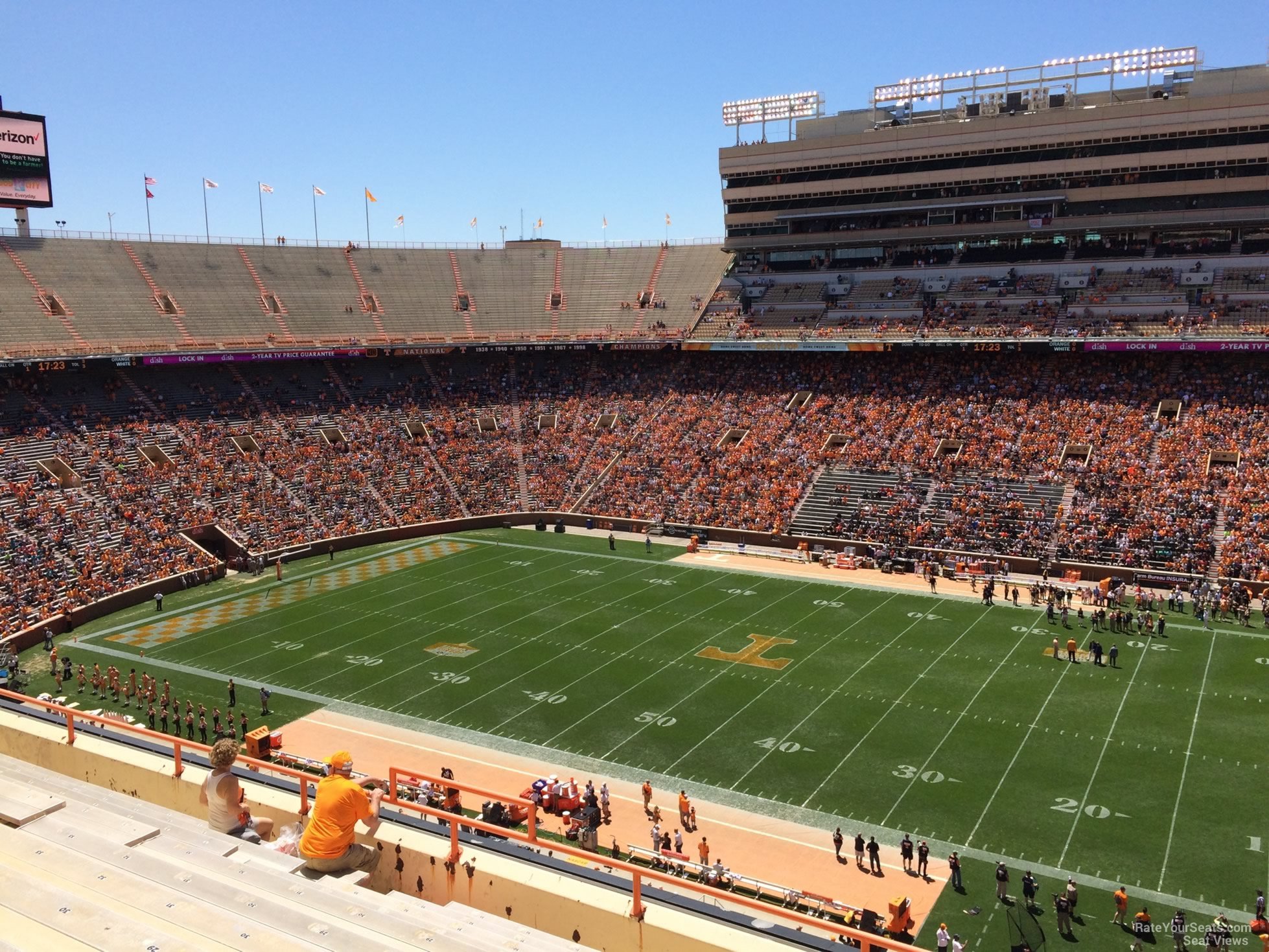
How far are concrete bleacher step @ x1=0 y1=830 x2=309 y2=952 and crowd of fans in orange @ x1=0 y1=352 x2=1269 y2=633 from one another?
33639 mm

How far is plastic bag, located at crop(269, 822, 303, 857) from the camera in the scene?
27.3 ft

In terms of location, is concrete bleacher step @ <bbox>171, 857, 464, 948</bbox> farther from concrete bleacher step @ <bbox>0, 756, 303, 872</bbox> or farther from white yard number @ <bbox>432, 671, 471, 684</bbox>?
white yard number @ <bbox>432, 671, 471, 684</bbox>

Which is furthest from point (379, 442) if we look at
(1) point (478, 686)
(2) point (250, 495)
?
(1) point (478, 686)

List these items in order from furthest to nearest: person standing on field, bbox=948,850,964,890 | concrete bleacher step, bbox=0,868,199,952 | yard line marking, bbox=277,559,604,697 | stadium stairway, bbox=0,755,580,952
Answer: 1. yard line marking, bbox=277,559,604,697
2. person standing on field, bbox=948,850,964,890
3. stadium stairway, bbox=0,755,580,952
4. concrete bleacher step, bbox=0,868,199,952

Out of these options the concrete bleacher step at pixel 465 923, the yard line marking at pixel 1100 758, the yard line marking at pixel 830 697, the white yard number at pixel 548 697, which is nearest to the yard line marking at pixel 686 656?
the white yard number at pixel 548 697

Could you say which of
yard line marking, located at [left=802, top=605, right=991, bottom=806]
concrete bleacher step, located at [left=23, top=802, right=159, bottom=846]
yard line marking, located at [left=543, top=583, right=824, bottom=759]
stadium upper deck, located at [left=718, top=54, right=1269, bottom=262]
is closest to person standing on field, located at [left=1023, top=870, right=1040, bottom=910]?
yard line marking, located at [left=802, top=605, right=991, bottom=806]

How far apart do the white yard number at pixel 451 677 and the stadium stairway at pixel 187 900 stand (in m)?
23.1

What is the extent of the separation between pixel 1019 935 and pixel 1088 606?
73.3ft

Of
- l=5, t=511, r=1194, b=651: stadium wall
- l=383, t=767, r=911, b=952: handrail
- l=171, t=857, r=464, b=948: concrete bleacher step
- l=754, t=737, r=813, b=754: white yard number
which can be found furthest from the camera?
l=5, t=511, r=1194, b=651: stadium wall

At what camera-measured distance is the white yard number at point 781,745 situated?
82.9 ft

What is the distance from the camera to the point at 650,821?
72.2 feet

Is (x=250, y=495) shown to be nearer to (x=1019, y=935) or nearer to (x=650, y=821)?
(x=650, y=821)

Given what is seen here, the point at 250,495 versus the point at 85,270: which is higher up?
the point at 85,270

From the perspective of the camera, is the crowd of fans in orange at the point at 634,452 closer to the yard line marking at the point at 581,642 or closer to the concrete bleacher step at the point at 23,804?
the yard line marking at the point at 581,642
